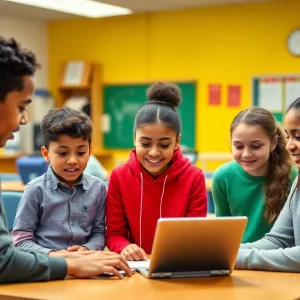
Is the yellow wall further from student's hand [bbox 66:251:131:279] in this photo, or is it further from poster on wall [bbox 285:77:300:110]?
student's hand [bbox 66:251:131:279]

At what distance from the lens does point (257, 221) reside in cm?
259

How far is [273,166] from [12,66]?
1.25 meters

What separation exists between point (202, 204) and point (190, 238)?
2.02ft

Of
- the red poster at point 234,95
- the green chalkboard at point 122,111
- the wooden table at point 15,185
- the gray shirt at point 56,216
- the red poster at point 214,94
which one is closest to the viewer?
the gray shirt at point 56,216

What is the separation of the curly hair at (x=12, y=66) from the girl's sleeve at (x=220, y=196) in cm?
112

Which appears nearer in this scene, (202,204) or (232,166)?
(202,204)

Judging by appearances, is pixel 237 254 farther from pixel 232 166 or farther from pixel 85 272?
pixel 232 166

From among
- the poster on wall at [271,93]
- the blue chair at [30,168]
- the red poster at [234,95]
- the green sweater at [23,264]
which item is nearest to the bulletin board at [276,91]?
the poster on wall at [271,93]

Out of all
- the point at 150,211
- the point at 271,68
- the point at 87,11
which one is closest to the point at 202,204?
the point at 150,211

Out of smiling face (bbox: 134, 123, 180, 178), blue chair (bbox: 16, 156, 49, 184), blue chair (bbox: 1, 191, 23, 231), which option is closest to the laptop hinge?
smiling face (bbox: 134, 123, 180, 178)

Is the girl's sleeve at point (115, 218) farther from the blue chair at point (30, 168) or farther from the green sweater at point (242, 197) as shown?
the blue chair at point (30, 168)

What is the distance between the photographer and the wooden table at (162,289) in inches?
66.7

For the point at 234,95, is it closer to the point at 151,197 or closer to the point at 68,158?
the point at 151,197

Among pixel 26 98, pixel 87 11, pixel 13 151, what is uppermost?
pixel 87 11
